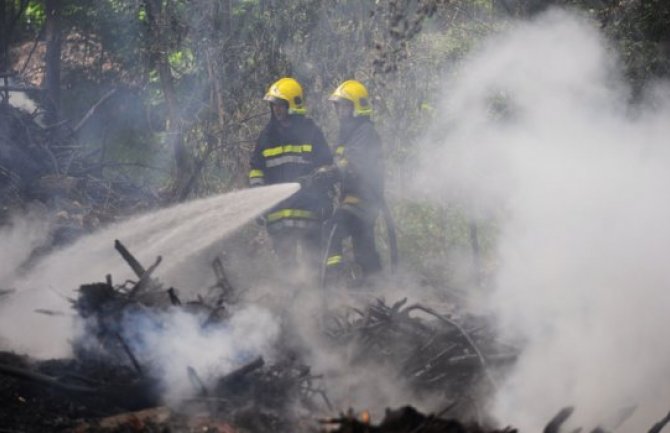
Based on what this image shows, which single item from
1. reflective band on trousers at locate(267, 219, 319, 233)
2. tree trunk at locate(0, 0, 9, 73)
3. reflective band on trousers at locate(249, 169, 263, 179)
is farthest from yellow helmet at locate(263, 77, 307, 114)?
tree trunk at locate(0, 0, 9, 73)

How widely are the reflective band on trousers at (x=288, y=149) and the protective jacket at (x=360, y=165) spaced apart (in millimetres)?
378

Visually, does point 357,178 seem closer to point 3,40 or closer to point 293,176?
point 293,176

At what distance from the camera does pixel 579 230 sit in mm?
7180

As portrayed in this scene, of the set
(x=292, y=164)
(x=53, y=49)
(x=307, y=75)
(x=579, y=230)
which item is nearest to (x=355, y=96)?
(x=292, y=164)

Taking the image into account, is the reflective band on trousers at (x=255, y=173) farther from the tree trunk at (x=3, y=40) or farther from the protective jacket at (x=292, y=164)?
the tree trunk at (x=3, y=40)

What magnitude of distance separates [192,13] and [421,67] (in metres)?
3.27

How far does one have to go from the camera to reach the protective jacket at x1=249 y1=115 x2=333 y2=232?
9.76 meters

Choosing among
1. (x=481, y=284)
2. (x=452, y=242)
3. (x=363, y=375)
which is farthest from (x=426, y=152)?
(x=363, y=375)

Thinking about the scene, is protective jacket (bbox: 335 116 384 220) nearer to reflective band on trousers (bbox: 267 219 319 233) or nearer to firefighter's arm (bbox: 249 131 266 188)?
reflective band on trousers (bbox: 267 219 319 233)

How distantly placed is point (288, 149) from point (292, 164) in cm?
17

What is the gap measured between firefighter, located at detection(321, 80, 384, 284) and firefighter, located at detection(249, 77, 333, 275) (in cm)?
22

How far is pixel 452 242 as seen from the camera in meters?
11.9

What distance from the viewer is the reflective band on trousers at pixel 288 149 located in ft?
32.2

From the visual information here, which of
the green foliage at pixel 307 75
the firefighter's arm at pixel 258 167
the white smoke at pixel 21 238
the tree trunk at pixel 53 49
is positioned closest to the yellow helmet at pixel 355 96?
the firefighter's arm at pixel 258 167
